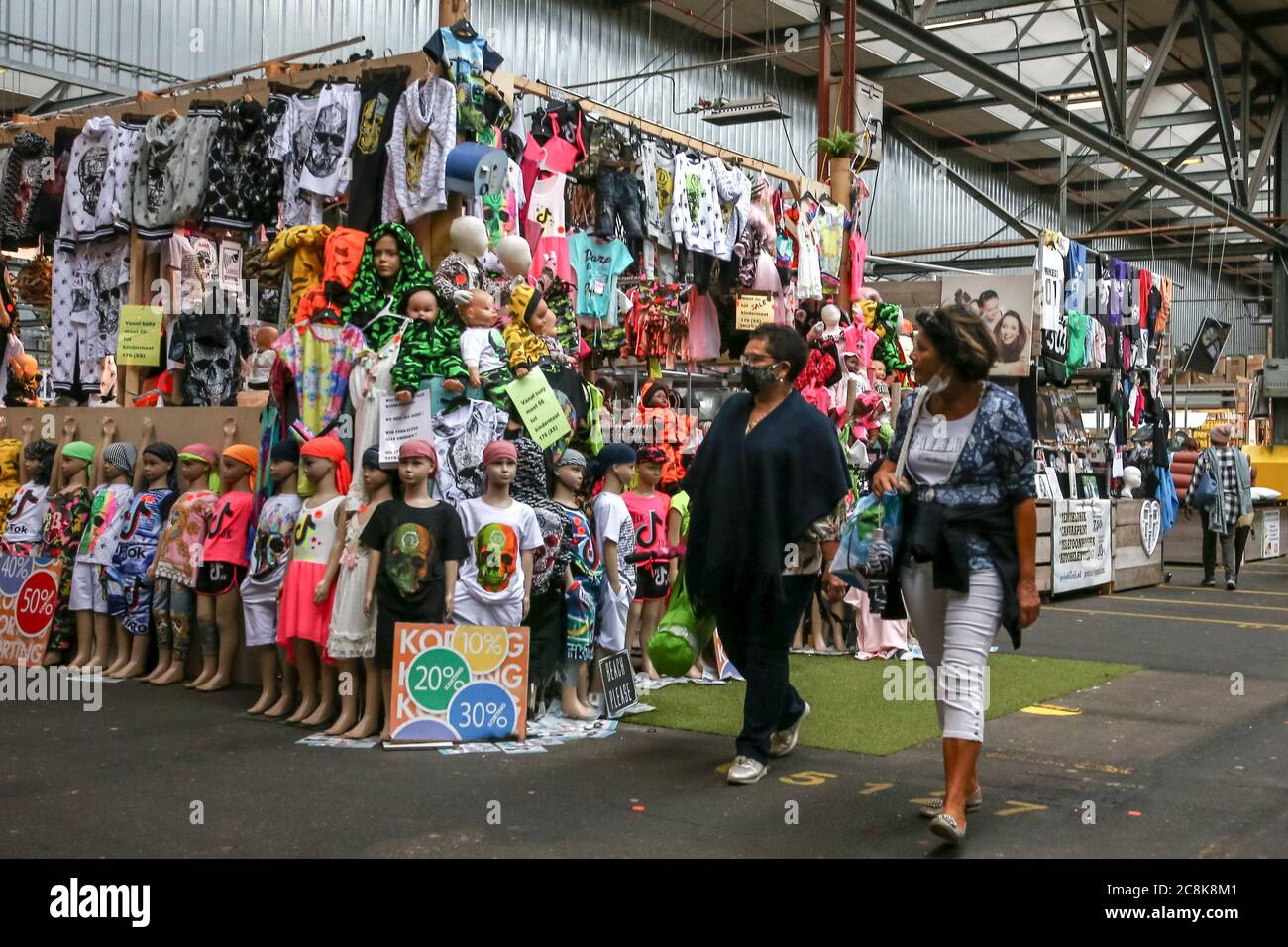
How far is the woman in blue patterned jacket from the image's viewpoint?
464 cm

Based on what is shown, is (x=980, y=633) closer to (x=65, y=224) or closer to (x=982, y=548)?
(x=982, y=548)

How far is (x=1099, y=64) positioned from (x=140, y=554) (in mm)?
14057

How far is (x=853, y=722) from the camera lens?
269 inches

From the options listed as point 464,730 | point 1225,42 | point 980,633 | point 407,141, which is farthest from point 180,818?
point 1225,42

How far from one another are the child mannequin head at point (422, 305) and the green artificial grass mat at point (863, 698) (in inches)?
91.8

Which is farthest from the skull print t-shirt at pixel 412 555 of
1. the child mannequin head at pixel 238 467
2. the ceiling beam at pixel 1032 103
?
the ceiling beam at pixel 1032 103

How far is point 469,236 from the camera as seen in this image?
23.4 feet

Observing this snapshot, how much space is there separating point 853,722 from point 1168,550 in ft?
40.8

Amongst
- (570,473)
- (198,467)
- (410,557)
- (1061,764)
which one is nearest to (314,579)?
(410,557)

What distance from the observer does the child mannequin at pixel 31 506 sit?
8344mm

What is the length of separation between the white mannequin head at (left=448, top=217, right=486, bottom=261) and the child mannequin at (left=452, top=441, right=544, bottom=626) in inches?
50.2

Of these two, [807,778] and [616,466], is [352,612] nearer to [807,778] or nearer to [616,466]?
[616,466]

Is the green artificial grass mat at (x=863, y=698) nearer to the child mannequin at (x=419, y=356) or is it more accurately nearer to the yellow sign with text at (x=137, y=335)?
the child mannequin at (x=419, y=356)

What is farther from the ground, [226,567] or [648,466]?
[648,466]
